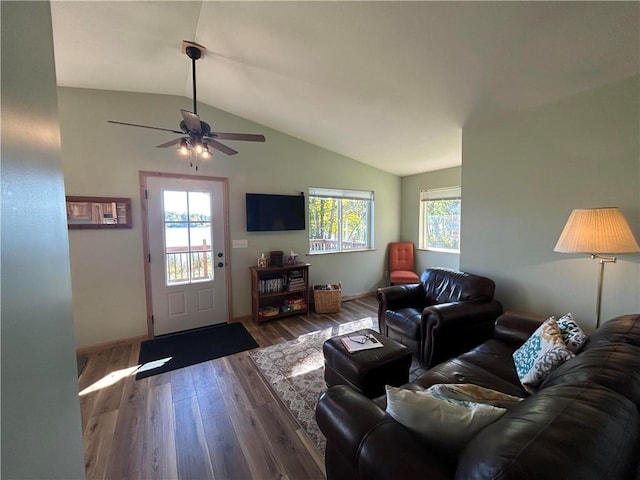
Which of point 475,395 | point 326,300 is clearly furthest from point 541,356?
point 326,300

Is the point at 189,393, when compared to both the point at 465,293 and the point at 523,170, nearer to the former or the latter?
the point at 465,293

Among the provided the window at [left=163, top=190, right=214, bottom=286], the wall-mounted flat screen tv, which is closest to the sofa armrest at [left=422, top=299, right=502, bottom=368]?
the wall-mounted flat screen tv

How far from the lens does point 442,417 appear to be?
0.93 metres

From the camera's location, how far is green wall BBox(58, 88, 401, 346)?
2826 millimetres

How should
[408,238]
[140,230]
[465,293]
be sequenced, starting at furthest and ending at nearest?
[408,238]
[140,230]
[465,293]

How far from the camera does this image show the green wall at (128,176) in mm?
2826

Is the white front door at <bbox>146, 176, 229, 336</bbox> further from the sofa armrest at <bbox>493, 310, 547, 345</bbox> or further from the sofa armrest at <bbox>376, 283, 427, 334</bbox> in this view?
the sofa armrest at <bbox>493, 310, 547, 345</bbox>

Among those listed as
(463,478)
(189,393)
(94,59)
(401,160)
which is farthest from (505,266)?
(94,59)

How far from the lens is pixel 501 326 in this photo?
2105 mm

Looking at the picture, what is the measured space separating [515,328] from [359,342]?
1.22m

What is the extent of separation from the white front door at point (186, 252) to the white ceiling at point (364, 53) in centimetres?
122

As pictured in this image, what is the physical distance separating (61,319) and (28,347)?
29 cm

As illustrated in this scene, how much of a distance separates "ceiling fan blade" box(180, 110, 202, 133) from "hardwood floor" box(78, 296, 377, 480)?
220 centimetres

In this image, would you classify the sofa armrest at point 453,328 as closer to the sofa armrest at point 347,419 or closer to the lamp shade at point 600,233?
the lamp shade at point 600,233
